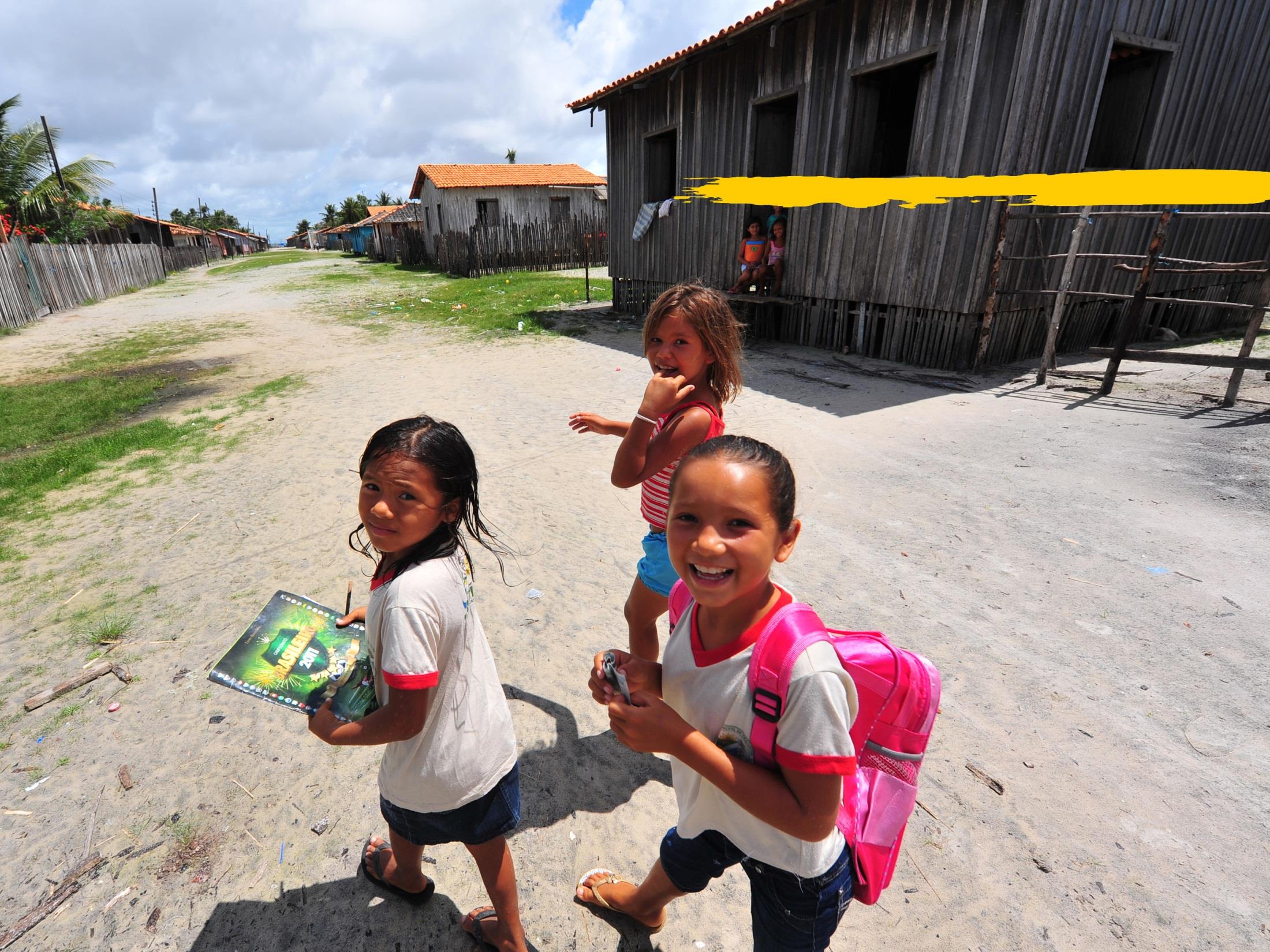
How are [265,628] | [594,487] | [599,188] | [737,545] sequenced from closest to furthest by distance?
[737,545]
[265,628]
[594,487]
[599,188]

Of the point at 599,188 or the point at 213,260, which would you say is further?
the point at 213,260

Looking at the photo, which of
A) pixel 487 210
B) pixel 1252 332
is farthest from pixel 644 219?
pixel 487 210

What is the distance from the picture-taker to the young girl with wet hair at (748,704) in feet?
3.49

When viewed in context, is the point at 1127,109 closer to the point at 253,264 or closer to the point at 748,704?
the point at 748,704

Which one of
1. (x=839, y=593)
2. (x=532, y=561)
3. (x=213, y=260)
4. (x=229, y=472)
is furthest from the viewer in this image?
(x=213, y=260)

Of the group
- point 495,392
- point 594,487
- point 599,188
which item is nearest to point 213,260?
point 599,188

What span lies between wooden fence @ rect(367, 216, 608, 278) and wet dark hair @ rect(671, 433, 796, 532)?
24.0 m

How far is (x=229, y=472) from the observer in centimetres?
545

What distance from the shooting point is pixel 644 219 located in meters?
13.5

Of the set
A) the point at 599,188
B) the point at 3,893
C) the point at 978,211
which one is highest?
the point at 599,188

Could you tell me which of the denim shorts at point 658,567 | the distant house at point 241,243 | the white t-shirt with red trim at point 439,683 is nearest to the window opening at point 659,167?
the denim shorts at point 658,567

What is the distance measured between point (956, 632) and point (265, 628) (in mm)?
3120

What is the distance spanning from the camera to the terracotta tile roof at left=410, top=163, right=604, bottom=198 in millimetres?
29422

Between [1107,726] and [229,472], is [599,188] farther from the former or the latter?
[1107,726]
